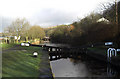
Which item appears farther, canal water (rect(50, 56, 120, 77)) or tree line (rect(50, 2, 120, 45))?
tree line (rect(50, 2, 120, 45))

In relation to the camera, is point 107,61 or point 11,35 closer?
point 107,61

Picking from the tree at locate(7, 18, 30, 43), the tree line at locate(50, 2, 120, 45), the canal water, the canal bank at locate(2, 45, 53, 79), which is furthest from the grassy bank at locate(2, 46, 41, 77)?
the tree at locate(7, 18, 30, 43)

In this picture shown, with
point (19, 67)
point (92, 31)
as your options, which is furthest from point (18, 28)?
point (19, 67)

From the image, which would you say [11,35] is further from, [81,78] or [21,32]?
[81,78]

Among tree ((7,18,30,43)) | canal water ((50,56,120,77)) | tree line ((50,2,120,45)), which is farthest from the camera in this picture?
tree ((7,18,30,43))

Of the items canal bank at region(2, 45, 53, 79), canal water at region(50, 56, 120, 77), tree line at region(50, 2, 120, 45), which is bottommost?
canal water at region(50, 56, 120, 77)

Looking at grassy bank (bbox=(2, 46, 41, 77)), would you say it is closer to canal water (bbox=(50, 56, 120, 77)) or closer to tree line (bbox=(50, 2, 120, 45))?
canal water (bbox=(50, 56, 120, 77))

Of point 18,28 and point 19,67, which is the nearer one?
point 19,67

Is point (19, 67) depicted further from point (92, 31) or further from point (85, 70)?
point (92, 31)

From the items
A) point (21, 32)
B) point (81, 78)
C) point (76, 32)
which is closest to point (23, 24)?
point (21, 32)

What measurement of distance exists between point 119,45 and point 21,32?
1497 inches

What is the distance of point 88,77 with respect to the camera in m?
11.6

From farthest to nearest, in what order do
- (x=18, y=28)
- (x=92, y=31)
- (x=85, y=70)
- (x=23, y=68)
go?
(x=18, y=28) < (x=92, y=31) < (x=85, y=70) < (x=23, y=68)

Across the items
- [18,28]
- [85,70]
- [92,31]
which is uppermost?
[18,28]
